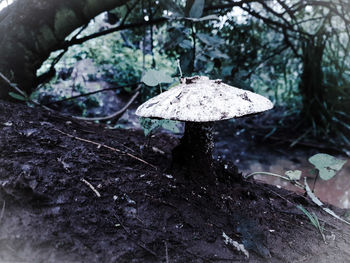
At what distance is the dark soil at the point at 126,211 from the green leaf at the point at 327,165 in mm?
283

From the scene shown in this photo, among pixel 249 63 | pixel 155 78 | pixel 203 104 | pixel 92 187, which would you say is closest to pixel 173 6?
pixel 155 78

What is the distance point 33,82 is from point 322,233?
7.84 feet

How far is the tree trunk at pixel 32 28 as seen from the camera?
1.99m

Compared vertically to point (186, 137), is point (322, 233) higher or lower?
lower

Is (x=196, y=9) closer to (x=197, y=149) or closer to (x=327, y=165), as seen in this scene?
(x=197, y=149)

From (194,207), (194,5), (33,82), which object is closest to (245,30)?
(194,5)

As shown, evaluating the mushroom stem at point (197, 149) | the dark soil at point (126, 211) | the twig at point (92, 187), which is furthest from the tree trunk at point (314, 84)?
the twig at point (92, 187)

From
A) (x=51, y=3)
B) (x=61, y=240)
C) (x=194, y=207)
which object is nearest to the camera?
(x=61, y=240)

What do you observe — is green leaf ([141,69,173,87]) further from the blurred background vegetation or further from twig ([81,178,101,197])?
the blurred background vegetation

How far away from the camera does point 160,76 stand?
1561mm

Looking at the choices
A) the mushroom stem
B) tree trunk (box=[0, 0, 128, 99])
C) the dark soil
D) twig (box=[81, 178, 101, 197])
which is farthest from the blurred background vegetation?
twig (box=[81, 178, 101, 197])

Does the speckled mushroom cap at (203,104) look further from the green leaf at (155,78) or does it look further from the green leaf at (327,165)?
the green leaf at (327,165)

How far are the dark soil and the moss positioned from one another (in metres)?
0.81

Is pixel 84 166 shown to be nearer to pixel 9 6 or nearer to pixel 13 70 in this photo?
pixel 13 70
